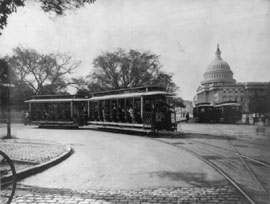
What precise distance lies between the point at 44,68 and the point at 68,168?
24830mm

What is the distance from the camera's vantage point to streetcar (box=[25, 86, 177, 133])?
53.6ft

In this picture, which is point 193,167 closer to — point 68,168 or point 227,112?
point 68,168

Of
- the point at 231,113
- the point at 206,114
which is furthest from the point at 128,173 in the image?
the point at 206,114

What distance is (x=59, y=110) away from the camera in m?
23.7

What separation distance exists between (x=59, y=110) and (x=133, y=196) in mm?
20055

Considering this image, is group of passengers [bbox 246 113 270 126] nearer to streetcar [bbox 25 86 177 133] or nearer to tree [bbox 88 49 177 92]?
streetcar [bbox 25 86 177 133]

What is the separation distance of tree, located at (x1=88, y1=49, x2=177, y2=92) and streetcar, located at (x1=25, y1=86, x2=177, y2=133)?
17.5 m

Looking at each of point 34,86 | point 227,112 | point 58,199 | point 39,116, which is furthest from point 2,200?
point 227,112

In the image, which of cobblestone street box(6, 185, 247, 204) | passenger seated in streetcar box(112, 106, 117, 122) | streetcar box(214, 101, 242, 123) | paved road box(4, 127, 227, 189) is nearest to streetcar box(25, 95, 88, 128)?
passenger seated in streetcar box(112, 106, 117, 122)

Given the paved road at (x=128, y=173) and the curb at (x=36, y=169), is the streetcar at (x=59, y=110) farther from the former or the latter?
the curb at (x=36, y=169)

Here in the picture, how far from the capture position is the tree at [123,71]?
4181 centimetres

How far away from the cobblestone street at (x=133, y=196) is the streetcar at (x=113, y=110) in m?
11.0

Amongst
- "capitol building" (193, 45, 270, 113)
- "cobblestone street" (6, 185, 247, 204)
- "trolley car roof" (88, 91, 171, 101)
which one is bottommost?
"cobblestone street" (6, 185, 247, 204)

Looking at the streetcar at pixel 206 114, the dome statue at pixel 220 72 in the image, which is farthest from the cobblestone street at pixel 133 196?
the dome statue at pixel 220 72
